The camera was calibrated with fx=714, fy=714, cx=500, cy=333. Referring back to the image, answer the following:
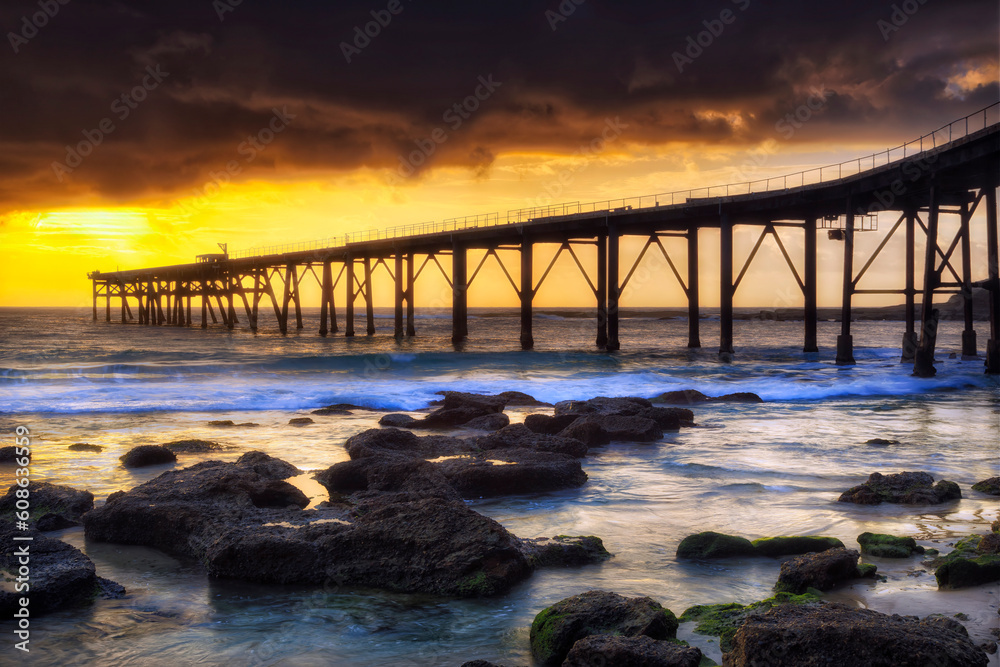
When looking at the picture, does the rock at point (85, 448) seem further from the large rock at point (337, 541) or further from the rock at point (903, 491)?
the rock at point (903, 491)

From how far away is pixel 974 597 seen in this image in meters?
4.19

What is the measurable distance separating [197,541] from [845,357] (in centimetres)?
2276

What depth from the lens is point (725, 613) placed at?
4.04 metres

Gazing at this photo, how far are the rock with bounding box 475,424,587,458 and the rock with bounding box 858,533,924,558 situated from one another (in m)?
3.91

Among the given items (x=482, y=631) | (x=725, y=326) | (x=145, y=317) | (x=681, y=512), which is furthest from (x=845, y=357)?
(x=145, y=317)

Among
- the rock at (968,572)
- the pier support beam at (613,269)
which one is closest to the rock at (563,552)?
the rock at (968,572)

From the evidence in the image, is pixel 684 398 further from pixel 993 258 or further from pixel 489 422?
pixel 993 258

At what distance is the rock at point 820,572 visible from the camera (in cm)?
445

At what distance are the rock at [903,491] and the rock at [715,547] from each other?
2216 millimetres

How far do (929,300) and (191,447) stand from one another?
59.3ft

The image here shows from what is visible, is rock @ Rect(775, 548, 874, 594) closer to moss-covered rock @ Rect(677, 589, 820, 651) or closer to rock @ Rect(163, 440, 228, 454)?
moss-covered rock @ Rect(677, 589, 820, 651)

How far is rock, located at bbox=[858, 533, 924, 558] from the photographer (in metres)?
5.09

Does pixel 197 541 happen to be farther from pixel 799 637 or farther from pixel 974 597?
pixel 974 597

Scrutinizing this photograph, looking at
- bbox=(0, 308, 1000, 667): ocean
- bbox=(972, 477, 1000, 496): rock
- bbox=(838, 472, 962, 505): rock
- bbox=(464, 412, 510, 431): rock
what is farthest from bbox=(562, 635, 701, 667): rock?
bbox=(464, 412, 510, 431): rock
